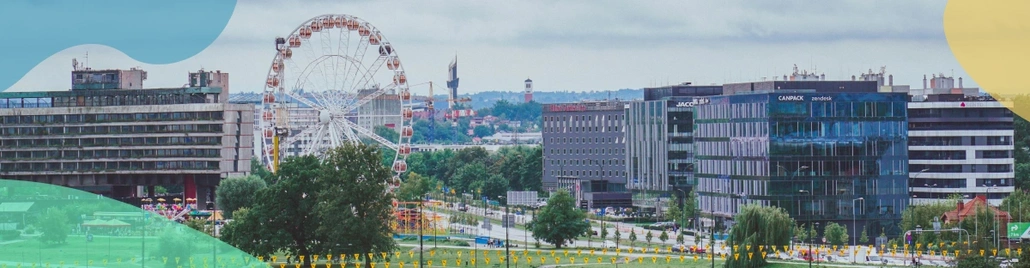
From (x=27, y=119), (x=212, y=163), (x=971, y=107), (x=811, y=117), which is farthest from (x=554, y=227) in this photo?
(x=27, y=119)

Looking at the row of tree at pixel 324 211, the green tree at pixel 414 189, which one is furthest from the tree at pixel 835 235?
the green tree at pixel 414 189

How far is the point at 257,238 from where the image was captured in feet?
255

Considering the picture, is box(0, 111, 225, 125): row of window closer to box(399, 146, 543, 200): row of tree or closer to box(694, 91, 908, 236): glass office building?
box(399, 146, 543, 200): row of tree

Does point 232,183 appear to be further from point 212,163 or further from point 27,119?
point 27,119

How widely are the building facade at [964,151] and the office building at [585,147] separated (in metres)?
36.0

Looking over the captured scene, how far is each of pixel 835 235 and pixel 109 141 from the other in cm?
6108

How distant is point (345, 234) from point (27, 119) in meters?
64.4

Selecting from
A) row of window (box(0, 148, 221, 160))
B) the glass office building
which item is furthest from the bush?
row of window (box(0, 148, 221, 160))

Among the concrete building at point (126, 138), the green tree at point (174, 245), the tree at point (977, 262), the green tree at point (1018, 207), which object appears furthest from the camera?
the concrete building at point (126, 138)

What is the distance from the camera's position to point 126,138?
133 m

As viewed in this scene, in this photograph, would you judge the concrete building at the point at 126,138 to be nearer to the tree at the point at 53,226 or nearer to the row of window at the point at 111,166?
the row of window at the point at 111,166

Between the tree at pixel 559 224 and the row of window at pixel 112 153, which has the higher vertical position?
the row of window at pixel 112 153

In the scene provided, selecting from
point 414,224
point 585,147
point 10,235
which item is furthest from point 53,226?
point 585,147
